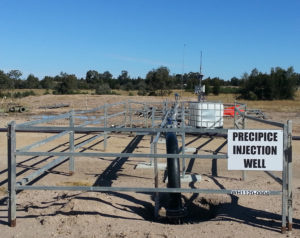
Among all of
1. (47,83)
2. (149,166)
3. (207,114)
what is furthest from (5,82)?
(149,166)

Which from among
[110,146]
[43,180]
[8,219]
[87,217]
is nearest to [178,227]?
[87,217]

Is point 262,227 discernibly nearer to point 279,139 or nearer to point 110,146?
point 279,139

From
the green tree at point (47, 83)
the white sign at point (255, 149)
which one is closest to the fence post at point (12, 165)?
the white sign at point (255, 149)

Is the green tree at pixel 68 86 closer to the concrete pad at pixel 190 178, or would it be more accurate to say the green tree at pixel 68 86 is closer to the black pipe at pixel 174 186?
the concrete pad at pixel 190 178

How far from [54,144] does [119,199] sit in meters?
6.88

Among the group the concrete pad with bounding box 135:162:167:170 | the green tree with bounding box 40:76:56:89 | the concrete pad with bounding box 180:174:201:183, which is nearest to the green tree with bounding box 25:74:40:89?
the green tree with bounding box 40:76:56:89

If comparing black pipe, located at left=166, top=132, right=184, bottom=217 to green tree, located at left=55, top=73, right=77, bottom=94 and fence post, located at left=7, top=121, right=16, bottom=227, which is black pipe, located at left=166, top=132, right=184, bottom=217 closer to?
fence post, located at left=7, top=121, right=16, bottom=227

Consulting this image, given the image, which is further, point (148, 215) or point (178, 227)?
point (148, 215)

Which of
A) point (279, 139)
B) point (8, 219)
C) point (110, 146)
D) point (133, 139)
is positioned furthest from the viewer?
point (133, 139)

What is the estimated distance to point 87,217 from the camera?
5145mm

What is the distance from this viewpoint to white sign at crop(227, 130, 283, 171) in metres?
4.68

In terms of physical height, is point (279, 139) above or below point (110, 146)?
above

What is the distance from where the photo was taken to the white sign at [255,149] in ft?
15.3

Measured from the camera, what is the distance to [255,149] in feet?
15.5
